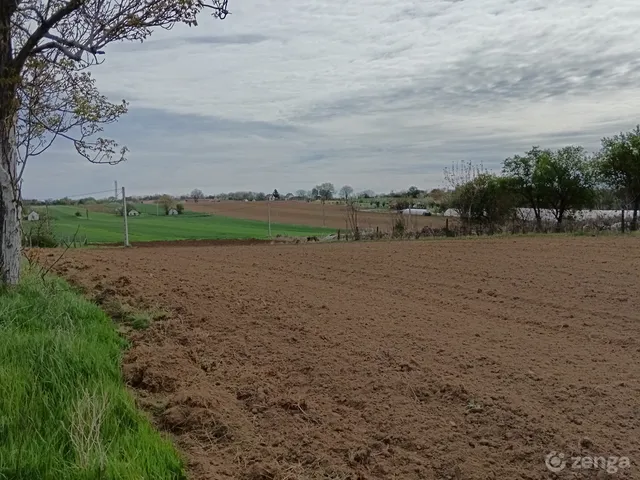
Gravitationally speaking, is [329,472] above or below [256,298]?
below

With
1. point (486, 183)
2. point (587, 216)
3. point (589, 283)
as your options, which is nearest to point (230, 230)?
point (486, 183)

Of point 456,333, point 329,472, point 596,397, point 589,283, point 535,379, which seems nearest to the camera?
point 329,472

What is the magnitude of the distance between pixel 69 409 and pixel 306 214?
93.6 feet

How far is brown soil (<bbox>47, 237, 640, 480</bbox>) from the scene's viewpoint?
111 inches

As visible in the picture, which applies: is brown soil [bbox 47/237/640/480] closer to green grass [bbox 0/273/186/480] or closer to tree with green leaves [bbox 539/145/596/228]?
green grass [bbox 0/273/186/480]

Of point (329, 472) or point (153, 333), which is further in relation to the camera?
point (153, 333)

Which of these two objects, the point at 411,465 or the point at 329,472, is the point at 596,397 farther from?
the point at 329,472

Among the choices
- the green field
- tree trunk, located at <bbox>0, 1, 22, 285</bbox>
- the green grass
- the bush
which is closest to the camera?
the green grass

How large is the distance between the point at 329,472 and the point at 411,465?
0.42 meters

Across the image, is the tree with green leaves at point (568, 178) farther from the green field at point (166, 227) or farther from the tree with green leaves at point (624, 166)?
the green field at point (166, 227)

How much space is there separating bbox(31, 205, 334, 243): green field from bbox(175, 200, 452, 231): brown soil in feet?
3.44

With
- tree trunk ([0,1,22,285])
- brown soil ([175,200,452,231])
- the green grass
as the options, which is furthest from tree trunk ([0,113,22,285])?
brown soil ([175,200,452,231])

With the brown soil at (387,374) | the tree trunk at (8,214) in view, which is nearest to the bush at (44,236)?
the brown soil at (387,374)

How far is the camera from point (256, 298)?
6164 millimetres
